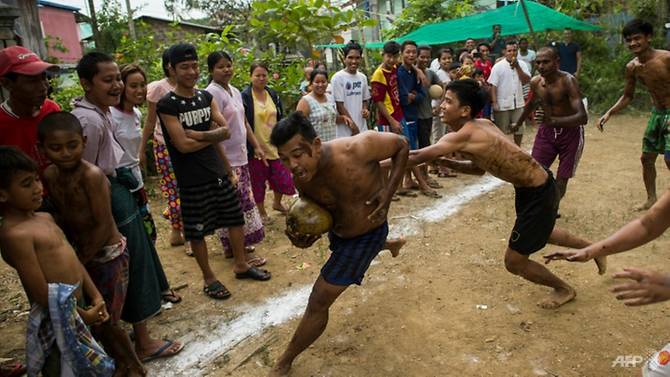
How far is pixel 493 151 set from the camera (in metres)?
3.21

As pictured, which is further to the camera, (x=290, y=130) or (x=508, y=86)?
(x=508, y=86)

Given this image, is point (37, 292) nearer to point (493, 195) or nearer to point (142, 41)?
point (493, 195)

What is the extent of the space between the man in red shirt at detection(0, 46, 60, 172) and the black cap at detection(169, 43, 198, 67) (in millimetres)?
921

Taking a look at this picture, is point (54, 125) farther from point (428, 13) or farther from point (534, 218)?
point (428, 13)

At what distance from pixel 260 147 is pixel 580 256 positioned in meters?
3.63

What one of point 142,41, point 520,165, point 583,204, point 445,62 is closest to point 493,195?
point 583,204

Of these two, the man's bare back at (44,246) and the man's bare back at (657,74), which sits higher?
the man's bare back at (657,74)

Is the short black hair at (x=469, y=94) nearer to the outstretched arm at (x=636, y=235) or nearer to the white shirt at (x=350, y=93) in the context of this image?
the outstretched arm at (x=636, y=235)

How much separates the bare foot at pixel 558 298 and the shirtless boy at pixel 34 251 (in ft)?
9.56

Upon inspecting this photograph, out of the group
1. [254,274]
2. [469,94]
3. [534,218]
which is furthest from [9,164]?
[534,218]

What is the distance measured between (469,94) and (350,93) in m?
2.77

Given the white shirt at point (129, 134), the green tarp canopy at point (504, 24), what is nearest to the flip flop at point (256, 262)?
the white shirt at point (129, 134)

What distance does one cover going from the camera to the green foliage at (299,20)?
23.1 feet

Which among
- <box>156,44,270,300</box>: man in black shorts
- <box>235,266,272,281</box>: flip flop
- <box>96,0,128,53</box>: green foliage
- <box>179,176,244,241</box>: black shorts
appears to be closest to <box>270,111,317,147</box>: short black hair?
<box>156,44,270,300</box>: man in black shorts
